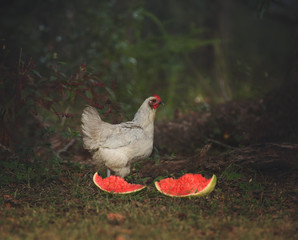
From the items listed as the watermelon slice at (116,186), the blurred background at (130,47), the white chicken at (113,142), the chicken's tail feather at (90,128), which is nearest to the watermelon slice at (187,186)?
the watermelon slice at (116,186)

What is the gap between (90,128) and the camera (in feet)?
16.1

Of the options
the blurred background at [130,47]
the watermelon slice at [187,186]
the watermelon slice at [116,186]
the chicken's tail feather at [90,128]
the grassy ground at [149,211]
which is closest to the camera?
the grassy ground at [149,211]

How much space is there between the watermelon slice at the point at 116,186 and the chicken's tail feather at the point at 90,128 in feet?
1.63

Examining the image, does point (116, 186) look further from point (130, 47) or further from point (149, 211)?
point (130, 47)

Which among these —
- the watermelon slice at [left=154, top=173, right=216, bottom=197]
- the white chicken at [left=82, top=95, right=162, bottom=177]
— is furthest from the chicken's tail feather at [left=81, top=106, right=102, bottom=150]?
the watermelon slice at [left=154, top=173, right=216, bottom=197]

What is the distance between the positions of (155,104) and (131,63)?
5.61 meters

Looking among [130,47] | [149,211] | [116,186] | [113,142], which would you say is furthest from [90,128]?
[130,47]

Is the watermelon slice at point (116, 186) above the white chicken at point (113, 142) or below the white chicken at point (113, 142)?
below

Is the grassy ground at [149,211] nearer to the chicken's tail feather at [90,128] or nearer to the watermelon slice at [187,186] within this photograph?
the watermelon slice at [187,186]

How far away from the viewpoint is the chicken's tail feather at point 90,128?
487cm

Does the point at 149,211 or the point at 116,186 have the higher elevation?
the point at 149,211

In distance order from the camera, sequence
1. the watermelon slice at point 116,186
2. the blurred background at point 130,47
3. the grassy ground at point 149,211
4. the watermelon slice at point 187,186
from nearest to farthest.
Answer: the grassy ground at point 149,211
the watermelon slice at point 187,186
the watermelon slice at point 116,186
the blurred background at point 130,47

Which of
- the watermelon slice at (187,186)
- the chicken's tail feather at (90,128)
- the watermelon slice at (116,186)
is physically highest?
the chicken's tail feather at (90,128)

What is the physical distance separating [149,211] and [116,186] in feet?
2.98
